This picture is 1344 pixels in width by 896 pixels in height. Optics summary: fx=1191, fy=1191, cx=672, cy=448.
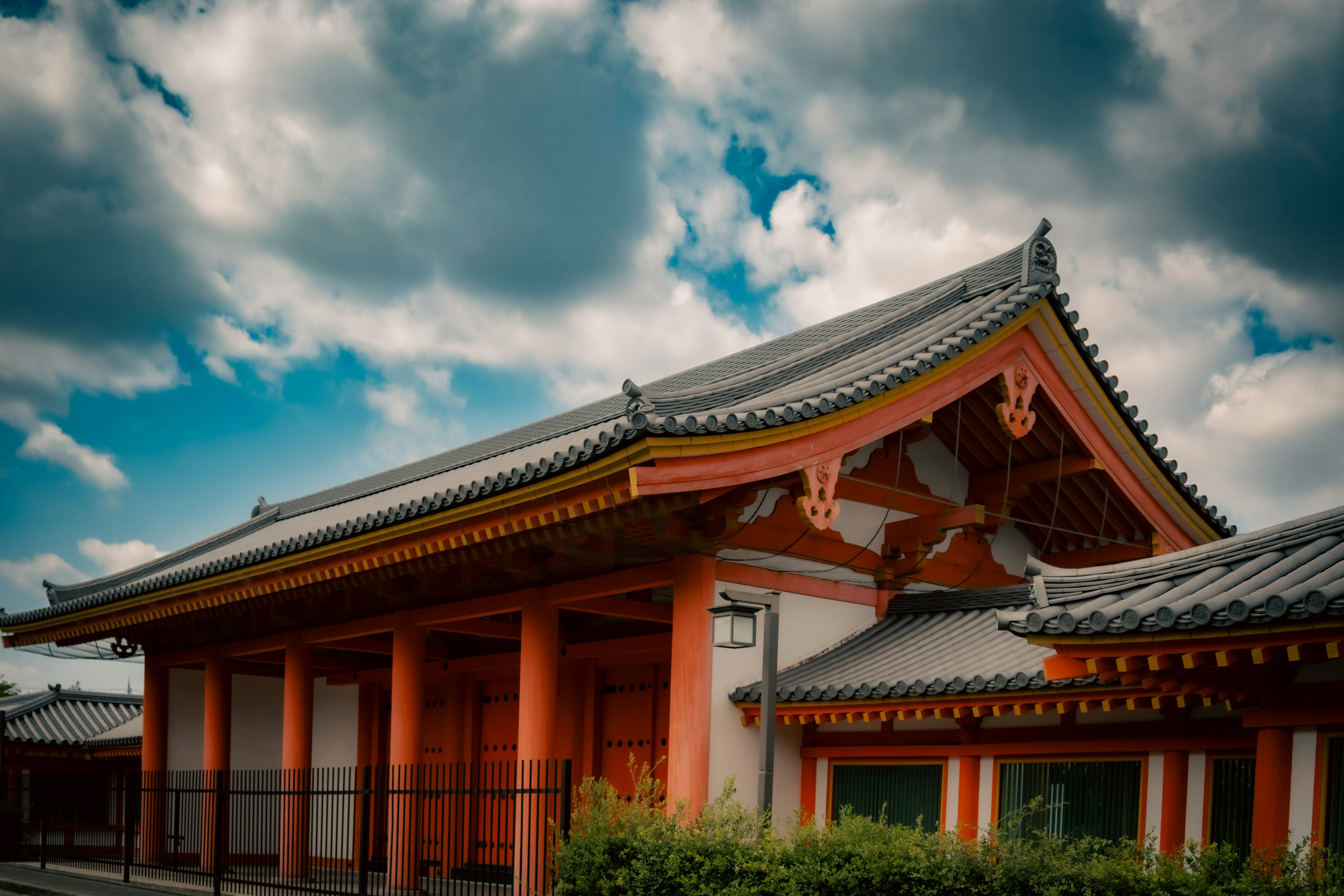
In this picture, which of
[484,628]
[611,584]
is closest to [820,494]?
[611,584]

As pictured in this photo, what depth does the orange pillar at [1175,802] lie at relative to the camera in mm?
9289

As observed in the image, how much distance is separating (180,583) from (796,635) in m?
8.66

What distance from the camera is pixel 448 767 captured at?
17.7 m

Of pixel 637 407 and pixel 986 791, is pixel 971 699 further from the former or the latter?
pixel 637 407

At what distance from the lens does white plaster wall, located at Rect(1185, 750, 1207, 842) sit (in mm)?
9172

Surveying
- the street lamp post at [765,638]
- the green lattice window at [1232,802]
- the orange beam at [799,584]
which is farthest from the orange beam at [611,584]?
the green lattice window at [1232,802]

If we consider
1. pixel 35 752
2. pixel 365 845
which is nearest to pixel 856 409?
pixel 365 845

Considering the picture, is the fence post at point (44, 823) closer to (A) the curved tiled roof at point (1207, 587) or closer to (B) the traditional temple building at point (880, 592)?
(B) the traditional temple building at point (880, 592)

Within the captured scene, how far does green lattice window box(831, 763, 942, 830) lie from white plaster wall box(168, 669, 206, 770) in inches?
534

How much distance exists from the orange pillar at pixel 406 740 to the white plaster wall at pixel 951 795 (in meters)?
6.08

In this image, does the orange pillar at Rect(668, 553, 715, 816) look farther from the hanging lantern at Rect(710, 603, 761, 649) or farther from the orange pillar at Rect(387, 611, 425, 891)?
the orange pillar at Rect(387, 611, 425, 891)

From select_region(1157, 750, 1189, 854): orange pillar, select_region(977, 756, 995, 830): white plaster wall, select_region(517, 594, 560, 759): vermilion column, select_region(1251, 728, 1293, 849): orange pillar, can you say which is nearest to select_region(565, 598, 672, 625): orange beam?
select_region(517, 594, 560, 759): vermilion column

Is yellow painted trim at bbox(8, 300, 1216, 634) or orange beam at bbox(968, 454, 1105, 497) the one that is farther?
orange beam at bbox(968, 454, 1105, 497)

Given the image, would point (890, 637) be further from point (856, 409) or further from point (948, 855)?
point (948, 855)
